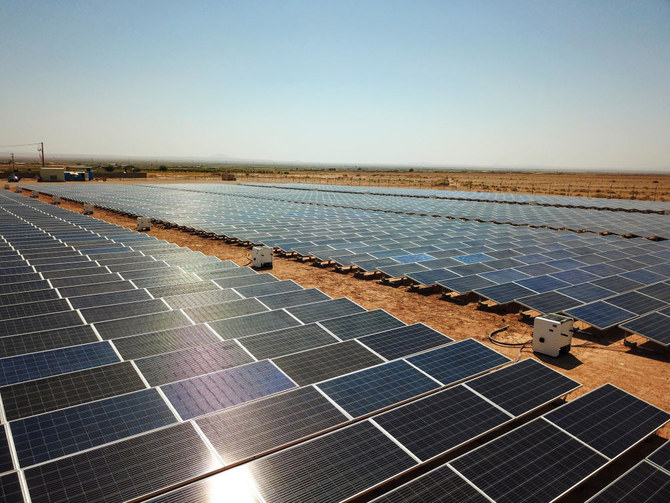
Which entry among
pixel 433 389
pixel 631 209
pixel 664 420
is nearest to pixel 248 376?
pixel 433 389

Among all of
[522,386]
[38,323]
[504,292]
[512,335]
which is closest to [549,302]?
[504,292]

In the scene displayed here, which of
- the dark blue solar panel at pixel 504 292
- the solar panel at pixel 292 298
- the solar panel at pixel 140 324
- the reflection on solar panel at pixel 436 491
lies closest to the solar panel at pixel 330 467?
the reflection on solar panel at pixel 436 491

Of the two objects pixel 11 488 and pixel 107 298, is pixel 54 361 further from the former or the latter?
pixel 107 298

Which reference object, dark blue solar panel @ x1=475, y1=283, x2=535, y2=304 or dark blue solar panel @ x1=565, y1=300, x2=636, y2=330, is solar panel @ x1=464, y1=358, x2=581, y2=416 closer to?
dark blue solar panel @ x1=565, y1=300, x2=636, y2=330

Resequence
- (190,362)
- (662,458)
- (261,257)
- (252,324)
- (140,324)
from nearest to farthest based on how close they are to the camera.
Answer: (662,458) < (190,362) < (140,324) < (252,324) < (261,257)

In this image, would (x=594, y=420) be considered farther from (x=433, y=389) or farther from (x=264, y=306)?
(x=264, y=306)
